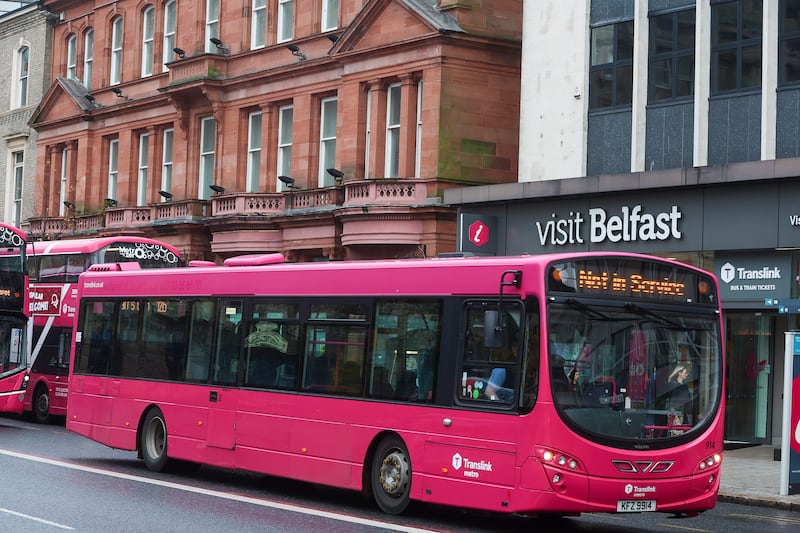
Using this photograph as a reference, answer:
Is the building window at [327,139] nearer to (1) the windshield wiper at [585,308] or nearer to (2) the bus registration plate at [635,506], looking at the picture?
(1) the windshield wiper at [585,308]

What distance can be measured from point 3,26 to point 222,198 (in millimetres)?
19260

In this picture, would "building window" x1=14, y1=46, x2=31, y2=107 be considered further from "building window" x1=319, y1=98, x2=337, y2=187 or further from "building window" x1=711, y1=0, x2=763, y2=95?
"building window" x1=711, y1=0, x2=763, y2=95

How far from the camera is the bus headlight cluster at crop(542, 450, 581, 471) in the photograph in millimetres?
12820

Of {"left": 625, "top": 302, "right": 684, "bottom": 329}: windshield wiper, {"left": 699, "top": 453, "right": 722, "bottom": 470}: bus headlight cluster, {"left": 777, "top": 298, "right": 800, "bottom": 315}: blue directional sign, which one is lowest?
{"left": 699, "top": 453, "right": 722, "bottom": 470}: bus headlight cluster

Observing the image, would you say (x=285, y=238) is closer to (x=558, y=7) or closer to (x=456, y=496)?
(x=558, y=7)

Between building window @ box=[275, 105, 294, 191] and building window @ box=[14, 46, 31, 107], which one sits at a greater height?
building window @ box=[14, 46, 31, 107]

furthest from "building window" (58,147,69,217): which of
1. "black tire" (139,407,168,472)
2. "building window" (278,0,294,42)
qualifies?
"black tire" (139,407,168,472)

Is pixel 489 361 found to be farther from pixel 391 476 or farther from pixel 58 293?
pixel 58 293

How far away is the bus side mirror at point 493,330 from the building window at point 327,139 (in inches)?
897

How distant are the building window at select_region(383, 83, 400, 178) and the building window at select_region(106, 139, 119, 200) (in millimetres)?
14701

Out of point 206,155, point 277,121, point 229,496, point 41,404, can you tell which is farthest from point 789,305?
point 206,155

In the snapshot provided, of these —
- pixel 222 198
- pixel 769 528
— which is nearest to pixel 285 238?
pixel 222 198

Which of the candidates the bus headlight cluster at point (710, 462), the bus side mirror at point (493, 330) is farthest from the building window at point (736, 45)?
the bus side mirror at point (493, 330)

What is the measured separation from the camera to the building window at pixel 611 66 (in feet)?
86.1
